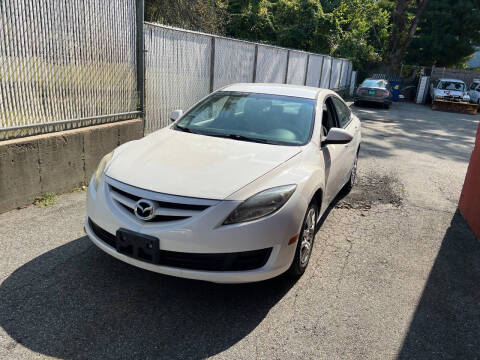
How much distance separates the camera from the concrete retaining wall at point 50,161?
4.39 m

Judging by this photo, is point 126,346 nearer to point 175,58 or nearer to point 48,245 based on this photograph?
point 48,245

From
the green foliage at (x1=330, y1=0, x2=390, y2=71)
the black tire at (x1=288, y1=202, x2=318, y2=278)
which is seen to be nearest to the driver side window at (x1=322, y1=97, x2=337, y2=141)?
the black tire at (x1=288, y1=202, x2=318, y2=278)

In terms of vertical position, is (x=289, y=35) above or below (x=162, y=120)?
above

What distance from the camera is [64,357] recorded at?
246 centimetres

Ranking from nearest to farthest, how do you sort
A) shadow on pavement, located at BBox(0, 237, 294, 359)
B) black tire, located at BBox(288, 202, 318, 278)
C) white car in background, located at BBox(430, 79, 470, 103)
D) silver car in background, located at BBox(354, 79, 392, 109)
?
shadow on pavement, located at BBox(0, 237, 294, 359), black tire, located at BBox(288, 202, 318, 278), silver car in background, located at BBox(354, 79, 392, 109), white car in background, located at BBox(430, 79, 470, 103)

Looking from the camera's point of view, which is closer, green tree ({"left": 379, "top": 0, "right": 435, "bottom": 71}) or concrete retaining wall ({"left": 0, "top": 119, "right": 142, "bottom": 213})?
concrete retaining wall ({"left": 0, "top": 119, "right": 142, "bottom": 213})

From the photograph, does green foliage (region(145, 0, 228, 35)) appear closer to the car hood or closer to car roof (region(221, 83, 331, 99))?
car roof (region(221, 83, 331, 99))

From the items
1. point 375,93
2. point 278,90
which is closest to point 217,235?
point 278,90

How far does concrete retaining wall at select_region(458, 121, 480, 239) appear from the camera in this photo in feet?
16.0

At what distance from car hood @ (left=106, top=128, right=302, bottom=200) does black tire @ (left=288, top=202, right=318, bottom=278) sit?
519mm

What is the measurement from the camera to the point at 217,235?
2723 millimetres

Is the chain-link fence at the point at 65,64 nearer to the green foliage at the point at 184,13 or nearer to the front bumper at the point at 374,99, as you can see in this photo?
the green foliage at the point at 184,13

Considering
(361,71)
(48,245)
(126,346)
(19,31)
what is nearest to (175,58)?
(19,31)

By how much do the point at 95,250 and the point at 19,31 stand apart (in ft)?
8.48
